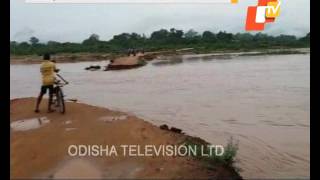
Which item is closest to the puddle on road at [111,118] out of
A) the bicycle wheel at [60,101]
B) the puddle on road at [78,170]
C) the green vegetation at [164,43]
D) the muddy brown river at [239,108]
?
the bicycle wheel at [60,101]

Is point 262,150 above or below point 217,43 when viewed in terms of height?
below

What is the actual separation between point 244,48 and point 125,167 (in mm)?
70833

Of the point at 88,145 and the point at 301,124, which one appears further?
the point at 301,124

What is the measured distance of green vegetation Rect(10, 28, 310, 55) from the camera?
76438 mm

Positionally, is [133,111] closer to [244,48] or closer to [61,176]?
[61,176]

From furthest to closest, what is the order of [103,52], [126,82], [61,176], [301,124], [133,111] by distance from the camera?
[103,52], [126,82], [133,111], [301,124], [61,176]

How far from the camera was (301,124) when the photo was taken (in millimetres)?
12641

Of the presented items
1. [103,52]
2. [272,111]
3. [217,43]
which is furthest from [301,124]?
[217,43]

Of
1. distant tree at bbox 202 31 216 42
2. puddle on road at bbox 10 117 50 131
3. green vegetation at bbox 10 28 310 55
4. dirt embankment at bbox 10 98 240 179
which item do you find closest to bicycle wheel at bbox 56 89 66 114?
dirt embankment at bbox 10 98 240 179

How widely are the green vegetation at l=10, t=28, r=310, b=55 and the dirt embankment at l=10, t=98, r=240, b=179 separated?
206 ft

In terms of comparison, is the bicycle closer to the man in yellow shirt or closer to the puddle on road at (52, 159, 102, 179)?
the man in yellow shirt

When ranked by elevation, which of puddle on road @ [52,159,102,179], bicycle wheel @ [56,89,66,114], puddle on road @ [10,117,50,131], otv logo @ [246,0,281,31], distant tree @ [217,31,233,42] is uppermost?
distant tree @ [217,31,233,42]
